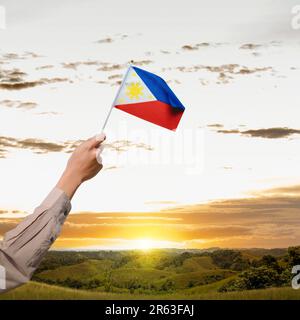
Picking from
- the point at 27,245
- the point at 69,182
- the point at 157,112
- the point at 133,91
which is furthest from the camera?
the point at 157,112

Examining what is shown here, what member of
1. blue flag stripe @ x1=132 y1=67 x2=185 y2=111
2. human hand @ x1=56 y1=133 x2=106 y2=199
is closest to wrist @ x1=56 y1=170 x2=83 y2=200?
human hand @ x1=56 y1=133 x2=106 y2=199

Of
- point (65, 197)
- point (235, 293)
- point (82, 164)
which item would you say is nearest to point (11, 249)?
point (65, 197)

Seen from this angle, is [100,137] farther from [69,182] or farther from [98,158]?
[69,182]

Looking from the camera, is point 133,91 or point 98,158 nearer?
point 98,158

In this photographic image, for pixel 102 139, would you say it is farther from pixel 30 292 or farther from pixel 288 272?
pixel 288 272

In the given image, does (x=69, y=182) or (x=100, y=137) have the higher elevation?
(x=100, y=137)

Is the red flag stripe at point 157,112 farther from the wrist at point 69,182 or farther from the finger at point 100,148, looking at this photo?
the wrist at point 69,182

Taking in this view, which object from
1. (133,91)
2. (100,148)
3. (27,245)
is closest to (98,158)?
(100,148)

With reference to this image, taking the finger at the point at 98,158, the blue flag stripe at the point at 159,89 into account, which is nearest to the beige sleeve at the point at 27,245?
the finger at the point at 98,158
